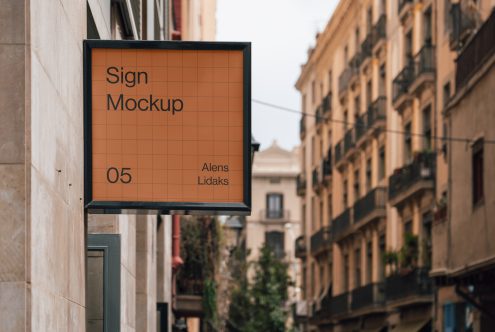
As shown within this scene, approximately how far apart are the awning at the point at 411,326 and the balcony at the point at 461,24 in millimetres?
8320

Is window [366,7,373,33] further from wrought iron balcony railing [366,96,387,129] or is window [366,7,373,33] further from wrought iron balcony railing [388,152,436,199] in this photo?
wrought iron balcony railing [388,152,436,199]

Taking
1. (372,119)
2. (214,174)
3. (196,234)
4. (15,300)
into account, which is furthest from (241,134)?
(372,119)

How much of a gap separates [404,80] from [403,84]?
19 centimetres

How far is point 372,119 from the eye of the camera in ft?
146

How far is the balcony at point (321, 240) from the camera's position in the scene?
55312mm

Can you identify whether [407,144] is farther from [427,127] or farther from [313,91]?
[313,91]

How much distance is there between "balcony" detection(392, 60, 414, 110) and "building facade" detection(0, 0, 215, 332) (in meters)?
28.8

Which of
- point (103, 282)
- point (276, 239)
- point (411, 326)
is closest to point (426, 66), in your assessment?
point (411, 326)

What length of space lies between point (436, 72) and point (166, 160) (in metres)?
27.9

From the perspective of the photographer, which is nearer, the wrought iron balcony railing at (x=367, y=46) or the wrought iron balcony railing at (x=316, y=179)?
the wrought iron balcony railing at (x=367, y=46)

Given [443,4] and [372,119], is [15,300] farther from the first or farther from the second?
[372,119]

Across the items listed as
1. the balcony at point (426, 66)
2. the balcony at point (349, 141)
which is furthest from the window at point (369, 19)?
the balcony at point (426, 66)

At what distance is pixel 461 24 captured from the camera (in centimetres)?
3038

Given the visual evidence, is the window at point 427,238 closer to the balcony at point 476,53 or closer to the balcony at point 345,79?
the balcony at point 476,53
